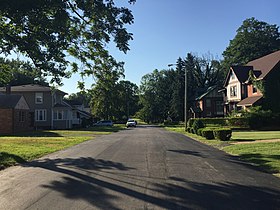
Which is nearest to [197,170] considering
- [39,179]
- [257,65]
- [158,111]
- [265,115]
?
[39,179]

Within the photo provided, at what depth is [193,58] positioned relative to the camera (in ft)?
311

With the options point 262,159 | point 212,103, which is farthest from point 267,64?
point 262,159

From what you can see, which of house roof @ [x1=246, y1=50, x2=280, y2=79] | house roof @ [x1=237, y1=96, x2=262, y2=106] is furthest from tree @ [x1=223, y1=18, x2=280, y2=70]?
house roof @ [x1=237, y1=96, x2=262, y2=106]

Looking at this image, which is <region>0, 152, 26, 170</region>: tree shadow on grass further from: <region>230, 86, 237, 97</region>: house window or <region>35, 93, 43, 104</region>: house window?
<region>230, 86, 237, 97</region>: house window

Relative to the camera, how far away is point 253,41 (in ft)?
236

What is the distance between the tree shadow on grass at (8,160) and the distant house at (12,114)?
23.6m

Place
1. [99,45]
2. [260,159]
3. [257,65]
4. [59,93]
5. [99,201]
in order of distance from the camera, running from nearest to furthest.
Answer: [99,201] → [260,159] → [99,45] → [257,65] → [59,93]

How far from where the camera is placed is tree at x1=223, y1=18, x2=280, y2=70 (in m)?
70.9

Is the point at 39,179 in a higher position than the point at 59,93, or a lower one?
lower

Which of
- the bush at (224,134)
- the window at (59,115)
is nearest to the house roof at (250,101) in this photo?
the bush at (224,134)

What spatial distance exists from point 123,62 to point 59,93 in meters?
40.6

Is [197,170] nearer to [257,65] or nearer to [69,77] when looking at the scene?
[69,77]

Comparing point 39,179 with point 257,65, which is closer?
point 39,179

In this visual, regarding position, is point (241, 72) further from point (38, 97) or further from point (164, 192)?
point (164, 192)
